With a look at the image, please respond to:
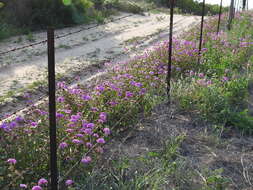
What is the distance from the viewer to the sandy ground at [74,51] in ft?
23.5

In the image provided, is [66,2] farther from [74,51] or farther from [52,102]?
[52,102]

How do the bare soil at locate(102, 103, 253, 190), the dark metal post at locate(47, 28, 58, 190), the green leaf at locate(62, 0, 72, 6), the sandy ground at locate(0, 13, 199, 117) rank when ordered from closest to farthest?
the dark metal post at locate(47, 28, 58, 190) < the bare soil at locate(102, 103, 253, 190) < the sandy ground at locate(0, 13, 199, 117) < the green leaf at locate(62, 0, 72, 6)

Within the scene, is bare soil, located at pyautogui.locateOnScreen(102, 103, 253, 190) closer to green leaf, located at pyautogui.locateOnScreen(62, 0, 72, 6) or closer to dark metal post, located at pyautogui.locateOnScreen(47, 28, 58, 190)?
dark metal post, located at pyautogui.locateOnScreen(47, 28, 58, 190)

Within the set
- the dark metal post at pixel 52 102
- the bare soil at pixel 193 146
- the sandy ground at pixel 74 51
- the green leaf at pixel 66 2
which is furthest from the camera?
the green leaf at pixel 66 2

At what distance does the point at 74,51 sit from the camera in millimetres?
9664

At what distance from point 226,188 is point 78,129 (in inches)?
59.3

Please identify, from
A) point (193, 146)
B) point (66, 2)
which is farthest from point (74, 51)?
point (193, 146)

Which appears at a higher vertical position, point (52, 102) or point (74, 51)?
point (52, 102)

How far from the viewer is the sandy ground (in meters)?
7.16

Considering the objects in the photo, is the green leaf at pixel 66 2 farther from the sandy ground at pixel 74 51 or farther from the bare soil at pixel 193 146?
the bare soil at pixel 193 146

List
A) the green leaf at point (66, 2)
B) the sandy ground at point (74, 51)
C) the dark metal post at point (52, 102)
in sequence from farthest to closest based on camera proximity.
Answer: the green leaf at point (66, 2) → the sandy ground at point (74, 51) → the dark metal post at point (52, 102)

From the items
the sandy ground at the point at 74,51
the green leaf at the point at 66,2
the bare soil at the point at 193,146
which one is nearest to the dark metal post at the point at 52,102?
the bare soil at the point at 193,146

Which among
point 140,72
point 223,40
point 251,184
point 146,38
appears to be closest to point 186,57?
point 140,72

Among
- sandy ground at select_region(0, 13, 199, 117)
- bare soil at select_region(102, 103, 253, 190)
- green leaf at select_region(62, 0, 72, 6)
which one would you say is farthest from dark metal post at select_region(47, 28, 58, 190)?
green leaf at select_region(62, 0, 72, 6)
